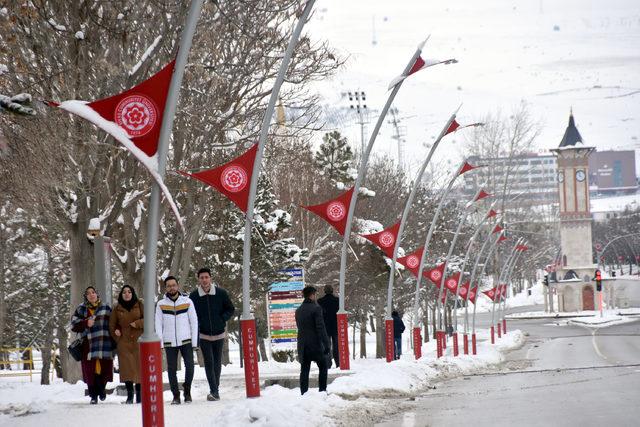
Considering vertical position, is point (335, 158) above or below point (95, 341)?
above

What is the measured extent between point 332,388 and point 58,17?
8058 mm

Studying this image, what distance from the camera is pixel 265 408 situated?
13039 millimetres

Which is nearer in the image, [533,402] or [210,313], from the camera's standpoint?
[533,402]

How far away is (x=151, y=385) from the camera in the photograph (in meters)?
10.6

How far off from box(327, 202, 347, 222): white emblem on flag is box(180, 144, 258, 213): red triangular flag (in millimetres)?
8382

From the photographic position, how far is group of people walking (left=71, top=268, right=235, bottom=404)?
15.7 metres

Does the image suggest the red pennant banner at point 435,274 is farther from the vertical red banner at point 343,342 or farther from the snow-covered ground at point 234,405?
the snow-covered ground at point 234,405

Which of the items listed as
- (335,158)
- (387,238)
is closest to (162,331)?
(387,238)

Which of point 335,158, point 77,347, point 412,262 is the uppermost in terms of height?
point 335,158

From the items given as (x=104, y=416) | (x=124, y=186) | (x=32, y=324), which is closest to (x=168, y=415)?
(x=104, y=416)

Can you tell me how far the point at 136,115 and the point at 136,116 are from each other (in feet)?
0.04

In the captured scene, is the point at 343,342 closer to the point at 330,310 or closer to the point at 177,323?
the point at 330,310

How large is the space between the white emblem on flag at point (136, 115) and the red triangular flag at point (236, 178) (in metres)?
6.35

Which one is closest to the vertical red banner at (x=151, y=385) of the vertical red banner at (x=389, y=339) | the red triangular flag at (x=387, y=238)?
the vertical red banner at (x=389, y=339)
